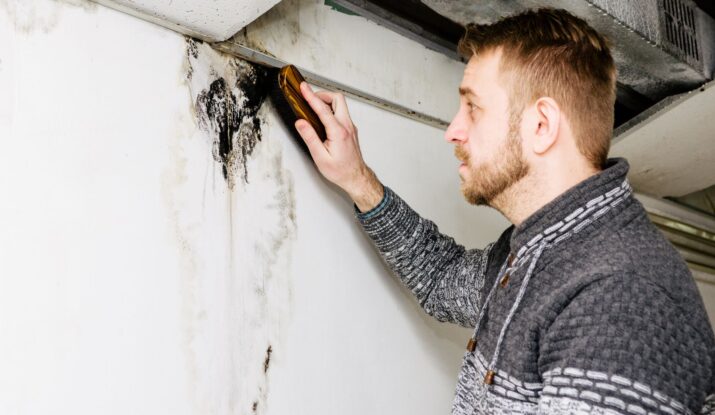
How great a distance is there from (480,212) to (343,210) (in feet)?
1.77

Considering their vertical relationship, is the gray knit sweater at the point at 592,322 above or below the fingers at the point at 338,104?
below

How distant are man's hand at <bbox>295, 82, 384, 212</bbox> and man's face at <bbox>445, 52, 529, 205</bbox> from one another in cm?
19

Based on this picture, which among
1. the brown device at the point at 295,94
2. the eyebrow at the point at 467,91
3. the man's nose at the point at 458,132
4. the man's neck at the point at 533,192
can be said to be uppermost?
the eyebrow at the point at 467,91

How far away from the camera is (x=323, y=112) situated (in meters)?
1.24

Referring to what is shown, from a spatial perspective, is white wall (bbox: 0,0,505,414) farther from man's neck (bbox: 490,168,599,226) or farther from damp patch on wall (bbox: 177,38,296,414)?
man's neck (bbox: 490,168,599,226)

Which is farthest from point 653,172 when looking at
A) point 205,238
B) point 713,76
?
point 205,238

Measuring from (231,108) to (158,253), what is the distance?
0.31 m

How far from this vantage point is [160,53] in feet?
3.57

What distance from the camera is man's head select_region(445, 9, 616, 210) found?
110 centimetres

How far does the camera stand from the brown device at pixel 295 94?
1.19 meters

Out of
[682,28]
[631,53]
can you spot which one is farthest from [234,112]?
[682,28]

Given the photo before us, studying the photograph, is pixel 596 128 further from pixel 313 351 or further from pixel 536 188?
pixel 313 351

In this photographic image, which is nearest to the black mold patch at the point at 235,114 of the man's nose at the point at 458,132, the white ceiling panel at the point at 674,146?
the man's nose at the point at 458,132

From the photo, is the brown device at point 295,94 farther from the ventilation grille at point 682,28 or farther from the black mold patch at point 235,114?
the ventilation grille at point 682,28
